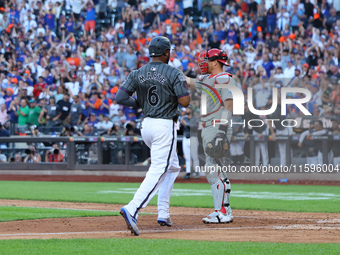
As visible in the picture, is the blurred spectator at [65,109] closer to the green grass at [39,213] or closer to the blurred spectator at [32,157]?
the blurred spectator at [32,157]

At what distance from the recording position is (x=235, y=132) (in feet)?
60.2

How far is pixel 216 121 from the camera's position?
25.6 feet

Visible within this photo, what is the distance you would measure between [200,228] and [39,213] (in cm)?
319

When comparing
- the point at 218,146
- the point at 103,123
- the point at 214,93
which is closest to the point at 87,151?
the point at 103,123

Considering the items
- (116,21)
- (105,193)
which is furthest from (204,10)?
(105,193)

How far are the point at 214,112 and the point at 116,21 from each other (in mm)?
18957

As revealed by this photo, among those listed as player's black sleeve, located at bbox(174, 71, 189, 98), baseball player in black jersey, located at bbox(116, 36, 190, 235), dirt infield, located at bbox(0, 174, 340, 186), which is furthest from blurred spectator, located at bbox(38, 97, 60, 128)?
player's black sleeve, located at bbox(174, 71, 189, 98)

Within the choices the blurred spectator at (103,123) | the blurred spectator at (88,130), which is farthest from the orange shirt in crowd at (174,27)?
the blurred spectator at (88,130)

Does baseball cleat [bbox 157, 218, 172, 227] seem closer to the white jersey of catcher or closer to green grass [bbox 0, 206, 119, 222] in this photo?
the white jersey of catcher

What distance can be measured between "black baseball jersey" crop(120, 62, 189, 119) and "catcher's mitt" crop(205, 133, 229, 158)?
91cm

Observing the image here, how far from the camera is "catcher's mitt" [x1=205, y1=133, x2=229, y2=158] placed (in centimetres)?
771

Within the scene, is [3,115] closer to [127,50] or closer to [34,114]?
[34,114]

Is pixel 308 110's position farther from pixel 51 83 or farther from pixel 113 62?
pixel 51 83

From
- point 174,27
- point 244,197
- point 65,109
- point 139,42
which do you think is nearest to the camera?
point 244,197
